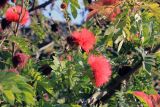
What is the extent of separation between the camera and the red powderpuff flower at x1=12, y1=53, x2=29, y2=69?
247cm

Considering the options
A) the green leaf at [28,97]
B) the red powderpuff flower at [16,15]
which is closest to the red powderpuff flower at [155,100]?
the green leaf at [28,97]

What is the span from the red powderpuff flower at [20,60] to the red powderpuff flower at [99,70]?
364 millimetres

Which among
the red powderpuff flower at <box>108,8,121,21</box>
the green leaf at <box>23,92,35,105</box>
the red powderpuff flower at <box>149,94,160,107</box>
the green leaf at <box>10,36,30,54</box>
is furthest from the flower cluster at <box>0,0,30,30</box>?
the red powderpuff flower at <box>149,94,160,107</box>

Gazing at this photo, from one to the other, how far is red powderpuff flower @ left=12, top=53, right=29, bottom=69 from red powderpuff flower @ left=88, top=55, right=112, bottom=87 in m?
0.36

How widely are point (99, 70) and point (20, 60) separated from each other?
0.43 m

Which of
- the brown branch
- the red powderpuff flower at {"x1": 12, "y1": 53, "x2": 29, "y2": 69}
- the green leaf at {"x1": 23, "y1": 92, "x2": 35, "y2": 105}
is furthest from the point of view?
the red powderpuff flower at {"x1": 12, "y1": 53, "x2": 29, "y2": 69}

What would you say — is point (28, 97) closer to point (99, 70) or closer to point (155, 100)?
point (99, 70)

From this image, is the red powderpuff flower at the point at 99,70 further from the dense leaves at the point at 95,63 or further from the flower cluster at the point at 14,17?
the flower cluster at the point at 14,17

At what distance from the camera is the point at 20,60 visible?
2467mm

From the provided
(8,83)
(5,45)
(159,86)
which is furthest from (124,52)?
(159,86)

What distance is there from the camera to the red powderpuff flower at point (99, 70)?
7.48ft

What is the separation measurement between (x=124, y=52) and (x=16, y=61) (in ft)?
2.12

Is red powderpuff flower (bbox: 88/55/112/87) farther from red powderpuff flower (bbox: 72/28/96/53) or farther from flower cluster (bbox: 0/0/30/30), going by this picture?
flower cluster (bbox: 0/0/30/30)

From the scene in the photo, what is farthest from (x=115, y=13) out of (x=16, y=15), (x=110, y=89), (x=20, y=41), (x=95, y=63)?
(x=16, y=15)
